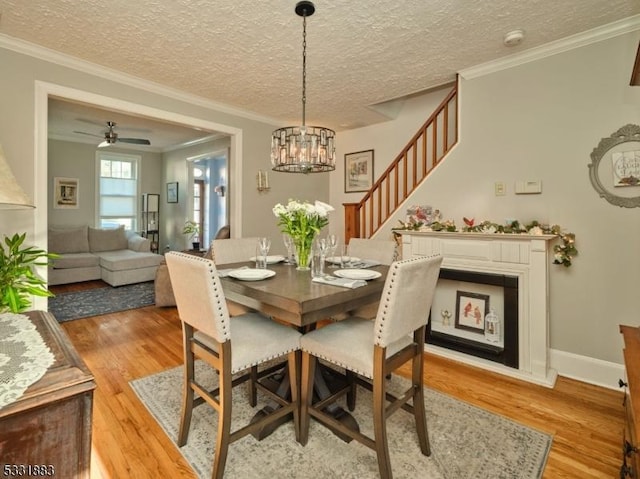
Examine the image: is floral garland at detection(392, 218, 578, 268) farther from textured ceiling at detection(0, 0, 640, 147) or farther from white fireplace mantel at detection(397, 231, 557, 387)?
textured ceiling at detection(0, 0, 640, 147)

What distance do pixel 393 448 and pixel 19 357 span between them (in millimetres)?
1667

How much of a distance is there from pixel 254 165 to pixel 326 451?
3.33 meters

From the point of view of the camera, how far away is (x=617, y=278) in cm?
237

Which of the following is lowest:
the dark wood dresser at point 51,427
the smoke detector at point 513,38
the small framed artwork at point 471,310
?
the small framed artwork at point 471,310

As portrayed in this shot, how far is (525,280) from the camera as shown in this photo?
255 centimetres

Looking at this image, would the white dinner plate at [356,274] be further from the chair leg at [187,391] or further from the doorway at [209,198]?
the doorway at [209,198]

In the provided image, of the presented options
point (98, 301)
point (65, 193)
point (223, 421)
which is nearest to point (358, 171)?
point (223, 421)

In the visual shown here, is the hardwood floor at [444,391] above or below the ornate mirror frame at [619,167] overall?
below

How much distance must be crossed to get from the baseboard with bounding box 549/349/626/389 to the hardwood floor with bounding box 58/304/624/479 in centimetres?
7

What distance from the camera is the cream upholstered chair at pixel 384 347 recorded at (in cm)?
146

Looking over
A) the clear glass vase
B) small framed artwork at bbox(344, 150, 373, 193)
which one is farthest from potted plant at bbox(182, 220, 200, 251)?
the clear glass vase

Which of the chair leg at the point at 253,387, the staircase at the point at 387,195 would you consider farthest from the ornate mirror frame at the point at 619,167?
the chair leg at the point at 253,387

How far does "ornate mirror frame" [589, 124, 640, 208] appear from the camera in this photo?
227 centimetres

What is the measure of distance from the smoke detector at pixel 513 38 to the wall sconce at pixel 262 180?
2846mm
